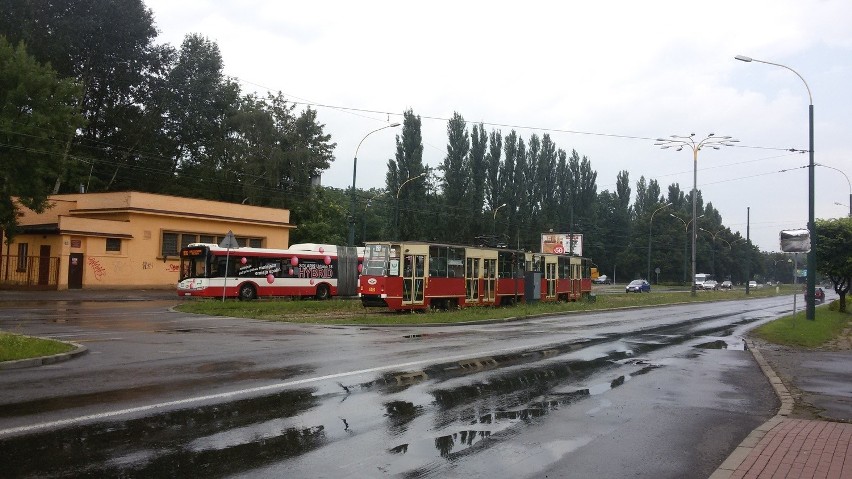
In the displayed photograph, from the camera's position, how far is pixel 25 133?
3703 cm

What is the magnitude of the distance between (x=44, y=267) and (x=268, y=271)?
1438 centimetres

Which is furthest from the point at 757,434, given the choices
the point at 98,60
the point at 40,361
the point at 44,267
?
the point at 98,60

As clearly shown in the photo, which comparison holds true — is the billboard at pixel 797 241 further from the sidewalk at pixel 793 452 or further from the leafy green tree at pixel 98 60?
the leafy green tree at pixel 98 60

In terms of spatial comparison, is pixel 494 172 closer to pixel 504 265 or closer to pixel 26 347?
pixel 504 265

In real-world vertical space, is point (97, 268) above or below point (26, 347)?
above

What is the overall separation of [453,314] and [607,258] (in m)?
80.7

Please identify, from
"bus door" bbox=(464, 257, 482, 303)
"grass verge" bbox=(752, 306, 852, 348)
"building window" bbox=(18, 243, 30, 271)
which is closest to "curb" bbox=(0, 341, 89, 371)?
"grass verge" bbox=(752, 306, 852, 348)

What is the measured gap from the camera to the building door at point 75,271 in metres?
40.1

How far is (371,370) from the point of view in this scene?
40.2 feet

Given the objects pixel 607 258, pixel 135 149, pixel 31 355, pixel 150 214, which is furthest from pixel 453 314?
pixel 607 258

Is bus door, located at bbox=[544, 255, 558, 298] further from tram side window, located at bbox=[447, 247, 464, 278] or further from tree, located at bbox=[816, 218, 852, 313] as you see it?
tree, located at bbox=[816, 218, 852, 313]

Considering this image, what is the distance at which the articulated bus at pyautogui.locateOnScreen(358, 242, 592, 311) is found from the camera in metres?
29.5

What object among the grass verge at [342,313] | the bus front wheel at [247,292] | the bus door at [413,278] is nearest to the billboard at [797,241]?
the grass verge at [342,313]

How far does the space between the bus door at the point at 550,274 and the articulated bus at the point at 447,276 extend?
114mm
